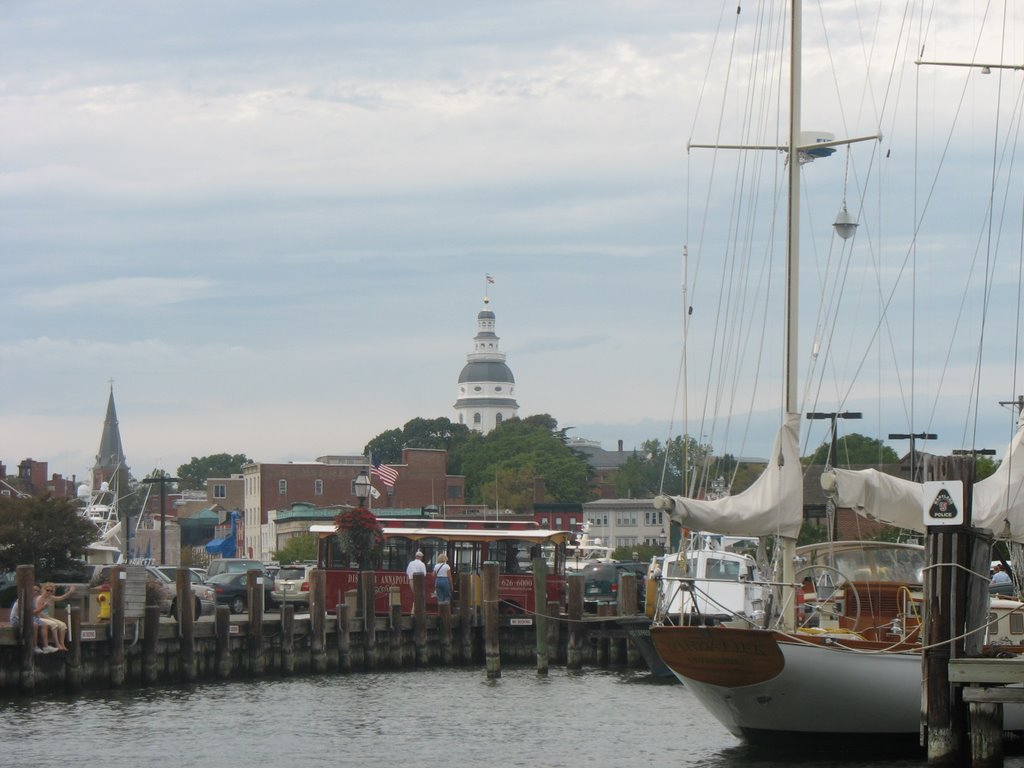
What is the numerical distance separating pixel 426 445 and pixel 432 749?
161688 millimetres

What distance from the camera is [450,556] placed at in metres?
46.0

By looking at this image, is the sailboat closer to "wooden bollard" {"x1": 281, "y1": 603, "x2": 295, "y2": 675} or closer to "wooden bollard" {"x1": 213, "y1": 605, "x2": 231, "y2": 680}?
"wooden bollard" {"x1": 213, "y1": 605, "x2": 231, "y2": 680}

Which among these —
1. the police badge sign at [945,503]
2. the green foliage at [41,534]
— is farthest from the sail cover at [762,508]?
the green foliage at [41,534]

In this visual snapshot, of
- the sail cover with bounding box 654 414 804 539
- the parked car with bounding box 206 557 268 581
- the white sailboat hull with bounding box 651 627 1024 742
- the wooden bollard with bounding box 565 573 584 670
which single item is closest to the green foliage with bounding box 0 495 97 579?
the parked car with bounding box 206 557 268 581

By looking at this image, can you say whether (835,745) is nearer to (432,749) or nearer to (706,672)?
(706,672)

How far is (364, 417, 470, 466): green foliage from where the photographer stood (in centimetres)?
18712

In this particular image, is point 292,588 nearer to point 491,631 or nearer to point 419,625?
point 419,625

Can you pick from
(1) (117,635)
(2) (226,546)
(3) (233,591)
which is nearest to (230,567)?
(3) (233,591)

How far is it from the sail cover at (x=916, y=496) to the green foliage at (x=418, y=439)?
524 ft

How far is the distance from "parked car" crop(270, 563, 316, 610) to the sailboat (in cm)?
1795

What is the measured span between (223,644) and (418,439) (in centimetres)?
15293

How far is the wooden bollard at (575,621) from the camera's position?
42.6 meters

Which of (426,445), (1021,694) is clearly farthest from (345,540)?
(426,445)

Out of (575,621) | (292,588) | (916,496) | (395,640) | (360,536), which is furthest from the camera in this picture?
(292,588)
